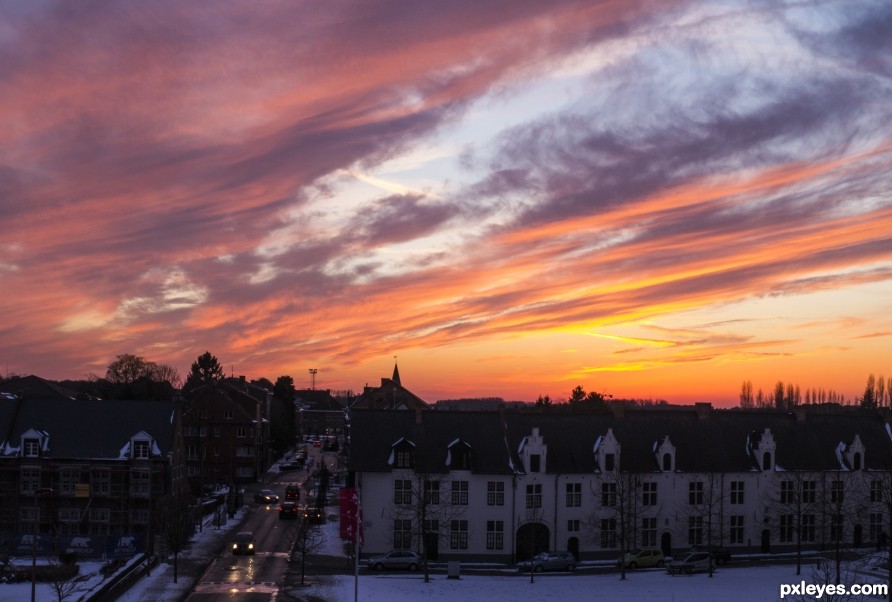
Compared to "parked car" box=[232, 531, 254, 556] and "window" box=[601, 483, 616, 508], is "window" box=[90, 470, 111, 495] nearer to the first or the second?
"parked car" box=[232, 531, 254, 556]

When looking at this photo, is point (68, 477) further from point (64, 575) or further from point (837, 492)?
point (837, 492)

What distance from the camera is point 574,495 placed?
76.9 metres

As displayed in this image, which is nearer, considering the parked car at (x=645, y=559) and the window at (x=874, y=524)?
the parked car at (x=645, y=559)

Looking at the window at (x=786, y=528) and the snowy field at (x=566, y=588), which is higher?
the window at (x=786, y=528)

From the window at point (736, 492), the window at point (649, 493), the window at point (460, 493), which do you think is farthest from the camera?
the window at point (736, 492)

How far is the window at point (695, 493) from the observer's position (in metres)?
80.1

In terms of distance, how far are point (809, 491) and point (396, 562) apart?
39.6 metres

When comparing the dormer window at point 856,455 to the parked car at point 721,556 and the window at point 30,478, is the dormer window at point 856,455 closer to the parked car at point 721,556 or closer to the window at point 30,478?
the parked car at point 721,556

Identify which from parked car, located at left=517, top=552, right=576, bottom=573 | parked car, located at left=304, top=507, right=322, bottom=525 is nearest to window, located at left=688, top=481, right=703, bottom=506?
parked car, located at left=517, top=552, right=576, bottom=573

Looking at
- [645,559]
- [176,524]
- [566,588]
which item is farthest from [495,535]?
[176,524]

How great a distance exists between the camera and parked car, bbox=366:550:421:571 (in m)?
67.9

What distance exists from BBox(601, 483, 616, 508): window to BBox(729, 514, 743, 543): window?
39.0ft

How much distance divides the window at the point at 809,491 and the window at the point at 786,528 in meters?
2.06

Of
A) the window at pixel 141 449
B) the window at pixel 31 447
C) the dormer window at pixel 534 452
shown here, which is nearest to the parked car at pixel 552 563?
the dormer window at pixel 534 452
